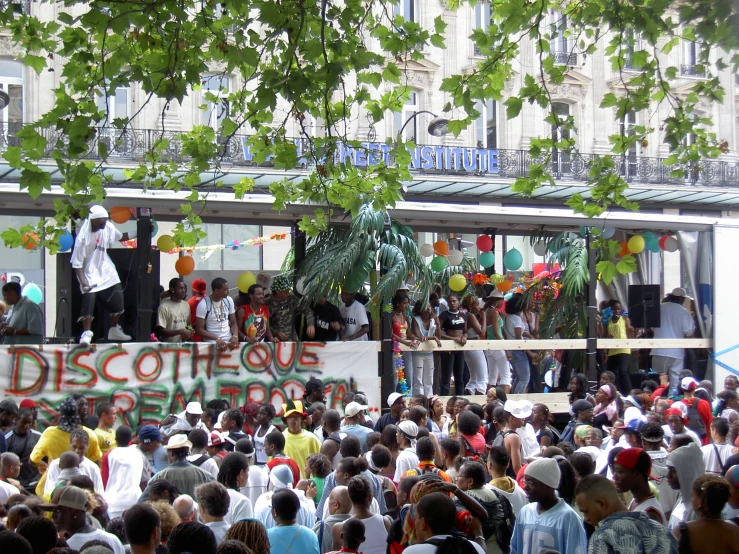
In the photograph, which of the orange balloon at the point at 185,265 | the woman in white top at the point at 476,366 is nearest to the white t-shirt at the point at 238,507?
the orange balloon at the point at 185,265

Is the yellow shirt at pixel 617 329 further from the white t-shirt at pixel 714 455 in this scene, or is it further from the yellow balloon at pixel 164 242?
the yellow balloon at pixel 164 242

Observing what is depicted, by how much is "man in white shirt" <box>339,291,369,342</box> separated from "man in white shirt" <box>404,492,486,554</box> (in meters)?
7.53

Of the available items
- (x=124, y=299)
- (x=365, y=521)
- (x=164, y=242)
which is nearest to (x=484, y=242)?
(x=164, y=242)

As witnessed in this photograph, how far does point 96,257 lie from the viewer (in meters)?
10.9

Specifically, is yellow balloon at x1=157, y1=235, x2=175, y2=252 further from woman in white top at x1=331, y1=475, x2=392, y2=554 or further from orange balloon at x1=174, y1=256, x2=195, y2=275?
woman in white top at x1=331, y1=475, x2=392, y2=554

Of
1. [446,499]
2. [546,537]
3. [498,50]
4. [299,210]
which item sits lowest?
[546,537]

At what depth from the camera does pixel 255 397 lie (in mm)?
11445

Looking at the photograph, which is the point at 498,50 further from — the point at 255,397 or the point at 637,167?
the point at 637,167

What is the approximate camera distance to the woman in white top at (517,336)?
14203 mm

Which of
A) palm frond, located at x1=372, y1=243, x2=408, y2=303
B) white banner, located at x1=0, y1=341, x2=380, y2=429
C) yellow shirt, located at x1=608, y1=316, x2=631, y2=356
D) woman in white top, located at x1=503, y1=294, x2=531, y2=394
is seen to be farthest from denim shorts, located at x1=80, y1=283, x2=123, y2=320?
yellow shirt, located at x1=608, y1=316, x2=631, y2=356

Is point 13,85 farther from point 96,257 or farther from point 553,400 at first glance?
point 553,400

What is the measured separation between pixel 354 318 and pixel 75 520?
701 cm

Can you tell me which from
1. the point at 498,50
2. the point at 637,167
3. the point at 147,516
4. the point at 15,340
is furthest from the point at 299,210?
the point at 637,167

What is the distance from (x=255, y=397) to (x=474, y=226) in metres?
4.15
